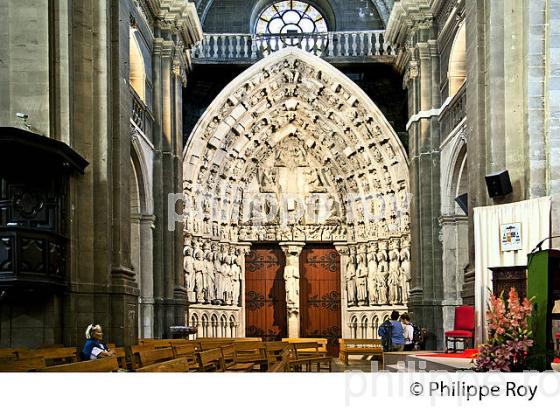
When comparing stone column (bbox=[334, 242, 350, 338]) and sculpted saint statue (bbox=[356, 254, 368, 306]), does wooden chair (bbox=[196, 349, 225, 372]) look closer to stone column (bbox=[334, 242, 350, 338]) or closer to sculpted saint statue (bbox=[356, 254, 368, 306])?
sculpted saint statue (bbox=[356, 254, 368, 306])

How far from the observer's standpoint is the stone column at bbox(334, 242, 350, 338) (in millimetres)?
22000

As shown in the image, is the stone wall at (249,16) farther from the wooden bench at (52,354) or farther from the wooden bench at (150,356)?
the wooden bench at (150,356)

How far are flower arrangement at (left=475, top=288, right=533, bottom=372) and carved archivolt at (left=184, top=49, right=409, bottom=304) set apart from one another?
549 inches

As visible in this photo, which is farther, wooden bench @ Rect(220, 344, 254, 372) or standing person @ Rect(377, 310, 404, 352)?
standing person @ Rect(377, 310, 404, 352)

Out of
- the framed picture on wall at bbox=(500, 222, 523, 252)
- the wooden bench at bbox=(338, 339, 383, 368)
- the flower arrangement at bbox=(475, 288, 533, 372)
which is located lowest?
the wooden bench at bbox=(338, 339, 383, 368)

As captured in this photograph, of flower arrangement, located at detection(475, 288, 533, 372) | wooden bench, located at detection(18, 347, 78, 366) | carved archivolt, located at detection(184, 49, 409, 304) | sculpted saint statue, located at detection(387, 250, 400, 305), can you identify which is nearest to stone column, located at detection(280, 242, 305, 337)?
carved archivolt, located at detection(184, 49, 409, 304)

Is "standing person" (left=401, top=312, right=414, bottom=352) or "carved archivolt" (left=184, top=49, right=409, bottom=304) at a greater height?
"carved archivolt" (left=184, top=49, right=409, bottom=304)

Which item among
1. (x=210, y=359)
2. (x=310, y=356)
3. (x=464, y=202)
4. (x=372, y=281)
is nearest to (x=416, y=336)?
(x=464, y=202)

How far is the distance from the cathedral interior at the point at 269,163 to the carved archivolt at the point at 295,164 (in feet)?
0.16

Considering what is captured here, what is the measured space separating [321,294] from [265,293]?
136 centimetres
